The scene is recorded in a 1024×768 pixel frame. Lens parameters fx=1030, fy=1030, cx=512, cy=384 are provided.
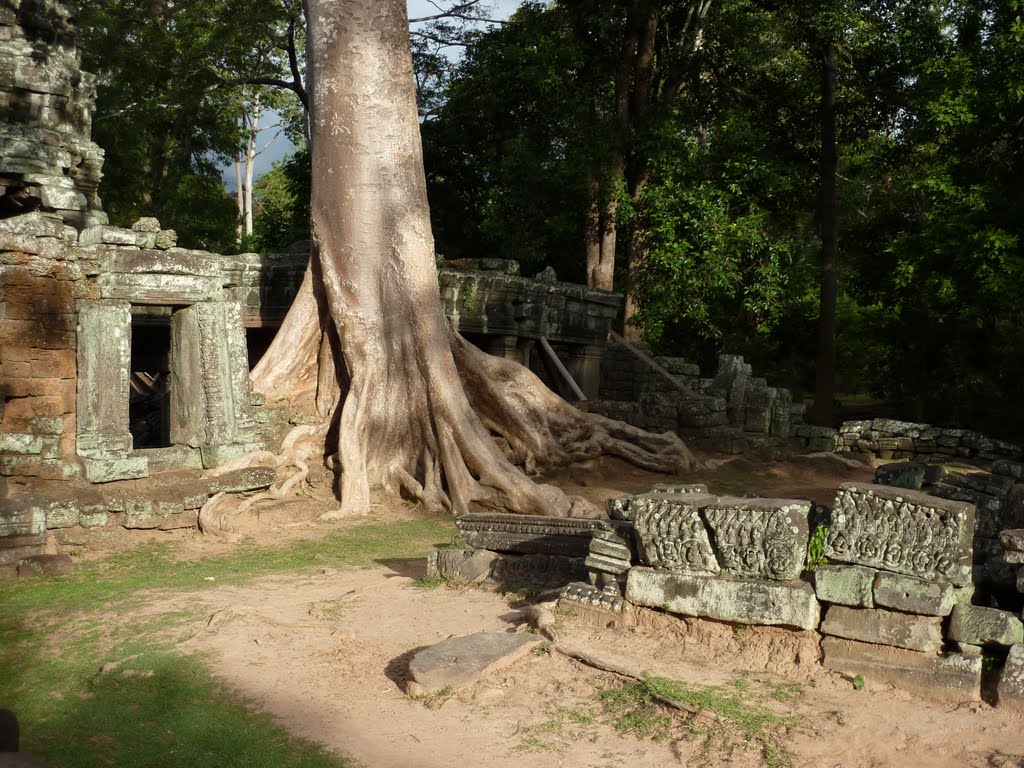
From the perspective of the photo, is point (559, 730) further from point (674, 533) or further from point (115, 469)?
point (115, 469)

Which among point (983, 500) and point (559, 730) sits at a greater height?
point (983, 500)

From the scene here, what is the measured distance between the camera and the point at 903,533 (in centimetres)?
489

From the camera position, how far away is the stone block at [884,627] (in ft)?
15.6

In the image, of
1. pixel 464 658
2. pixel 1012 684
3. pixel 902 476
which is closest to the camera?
pixel 1012 684

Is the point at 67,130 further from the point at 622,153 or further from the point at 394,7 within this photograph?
the point at 622,153

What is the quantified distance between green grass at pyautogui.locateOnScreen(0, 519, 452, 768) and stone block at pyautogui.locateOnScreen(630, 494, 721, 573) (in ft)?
6.57

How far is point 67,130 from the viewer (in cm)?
1332

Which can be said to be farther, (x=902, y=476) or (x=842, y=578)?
(x=902, y=476)

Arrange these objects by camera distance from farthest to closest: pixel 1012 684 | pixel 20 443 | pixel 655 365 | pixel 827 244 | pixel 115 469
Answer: pixel 827 244
pixel 655 365
pixel 115 469
pixel 20 443
pixel 1012 684

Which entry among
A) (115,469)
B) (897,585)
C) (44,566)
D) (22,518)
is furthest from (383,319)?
(897,585)

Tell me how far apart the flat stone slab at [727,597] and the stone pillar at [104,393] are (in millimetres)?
5050

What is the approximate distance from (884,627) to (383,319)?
6725 millimetres

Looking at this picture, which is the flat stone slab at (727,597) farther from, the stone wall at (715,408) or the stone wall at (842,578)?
the stone wall at (715,408)

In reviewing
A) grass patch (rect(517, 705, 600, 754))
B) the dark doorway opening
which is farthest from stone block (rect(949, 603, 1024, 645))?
the dark doorway opening
